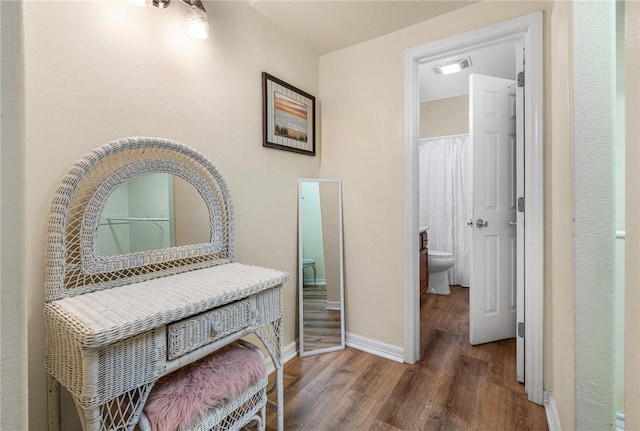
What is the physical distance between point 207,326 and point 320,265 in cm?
130

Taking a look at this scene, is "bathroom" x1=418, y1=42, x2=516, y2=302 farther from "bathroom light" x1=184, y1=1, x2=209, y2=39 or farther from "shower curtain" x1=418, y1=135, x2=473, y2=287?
"bathroom light" x1=184, y1=1, x2=209, y2=39

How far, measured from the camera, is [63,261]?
102 cm

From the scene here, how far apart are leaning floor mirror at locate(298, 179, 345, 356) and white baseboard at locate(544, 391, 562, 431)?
4.14 feet

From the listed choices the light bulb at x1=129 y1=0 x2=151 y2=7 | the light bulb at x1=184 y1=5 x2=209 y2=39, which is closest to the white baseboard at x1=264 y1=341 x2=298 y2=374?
the light bulb at x1=184 y1=5 x2=209 y2=39

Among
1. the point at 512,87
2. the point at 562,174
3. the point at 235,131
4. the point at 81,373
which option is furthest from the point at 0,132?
the point at 512,87

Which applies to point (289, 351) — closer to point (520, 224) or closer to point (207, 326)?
point (207, 326)

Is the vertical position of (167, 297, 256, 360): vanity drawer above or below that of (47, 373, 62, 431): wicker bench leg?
above

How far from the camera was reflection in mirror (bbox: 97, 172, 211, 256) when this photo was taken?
1187 millimetres

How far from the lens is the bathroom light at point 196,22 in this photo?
4.38 ft

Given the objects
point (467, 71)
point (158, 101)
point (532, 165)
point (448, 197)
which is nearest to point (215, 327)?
point (158, 101)

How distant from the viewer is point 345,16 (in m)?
1.87

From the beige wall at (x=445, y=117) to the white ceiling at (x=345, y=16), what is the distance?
7.76ft

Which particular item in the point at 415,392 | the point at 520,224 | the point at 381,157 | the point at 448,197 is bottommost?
the point at 415,392

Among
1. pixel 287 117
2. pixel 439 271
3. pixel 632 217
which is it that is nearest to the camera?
A: pixel 632 217
